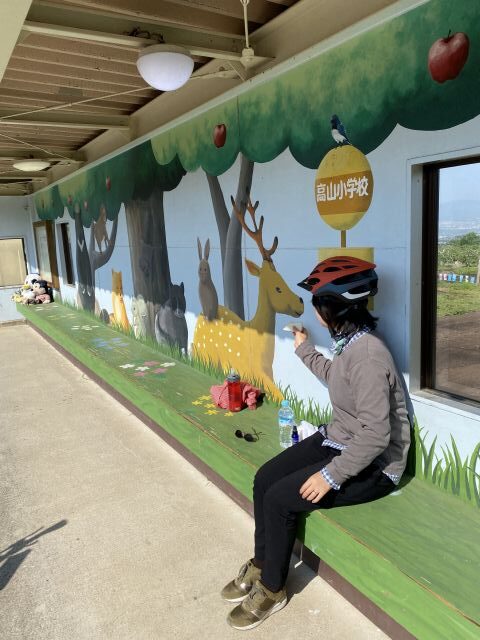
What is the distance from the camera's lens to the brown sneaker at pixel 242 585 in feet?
8.16

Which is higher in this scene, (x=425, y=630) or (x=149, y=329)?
(x=149, y=329)

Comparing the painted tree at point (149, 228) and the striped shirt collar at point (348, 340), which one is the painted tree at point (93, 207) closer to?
the painted tree at point (149, 228)

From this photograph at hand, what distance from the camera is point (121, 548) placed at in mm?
2934

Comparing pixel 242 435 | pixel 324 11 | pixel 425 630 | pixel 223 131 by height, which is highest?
pixel 324 11

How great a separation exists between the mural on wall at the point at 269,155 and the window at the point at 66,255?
2.71 metres

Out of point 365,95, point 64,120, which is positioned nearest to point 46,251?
point 64,120

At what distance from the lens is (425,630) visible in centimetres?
193

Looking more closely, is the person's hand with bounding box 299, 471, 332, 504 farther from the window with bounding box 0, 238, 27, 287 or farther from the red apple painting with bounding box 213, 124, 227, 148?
the window with bounding box 0, 238, 27, 287

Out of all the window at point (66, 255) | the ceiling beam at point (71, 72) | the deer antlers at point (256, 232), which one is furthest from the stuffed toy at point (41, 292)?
the deer antlers at point (256, 232)

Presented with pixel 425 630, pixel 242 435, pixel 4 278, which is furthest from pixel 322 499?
pixel 4 278

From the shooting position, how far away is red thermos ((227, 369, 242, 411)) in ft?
12.3

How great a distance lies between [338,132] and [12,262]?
34.7 feet

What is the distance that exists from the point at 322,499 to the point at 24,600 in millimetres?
1641

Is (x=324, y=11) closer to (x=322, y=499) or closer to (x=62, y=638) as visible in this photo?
(x=322, y=499)
